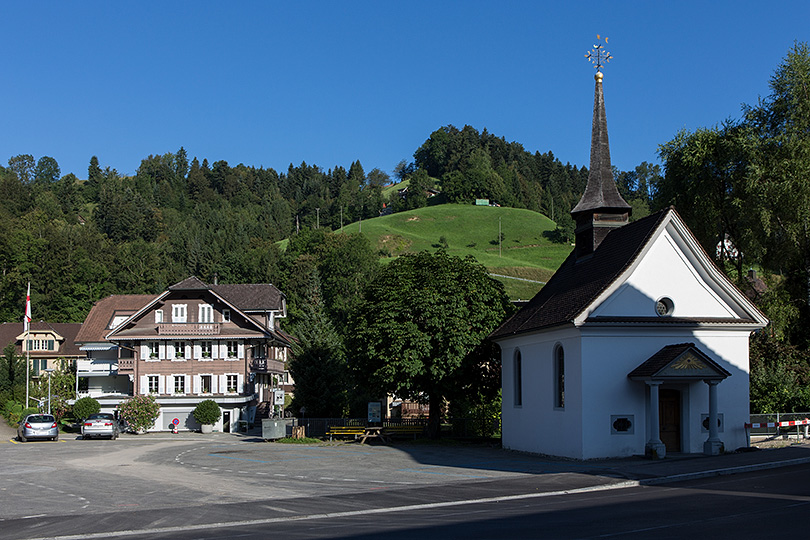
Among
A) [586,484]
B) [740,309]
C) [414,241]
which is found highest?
[414,241]

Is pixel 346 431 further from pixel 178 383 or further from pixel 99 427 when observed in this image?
pixel 178 383

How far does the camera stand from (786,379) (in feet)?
108

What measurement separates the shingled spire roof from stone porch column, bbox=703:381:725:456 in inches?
364

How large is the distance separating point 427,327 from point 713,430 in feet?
49.9

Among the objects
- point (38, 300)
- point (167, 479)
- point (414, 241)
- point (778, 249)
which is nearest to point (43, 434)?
point (167, 479)

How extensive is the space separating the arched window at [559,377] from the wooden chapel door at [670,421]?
352 centimetres

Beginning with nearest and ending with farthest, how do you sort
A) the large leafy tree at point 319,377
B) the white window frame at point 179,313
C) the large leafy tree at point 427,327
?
the large leafy tree at point 427,327, the large leafy tree at point 319,377, the white window frame at point 179,313

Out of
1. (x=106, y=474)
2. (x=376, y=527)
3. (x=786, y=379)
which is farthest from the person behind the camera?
(x=786, y=379)

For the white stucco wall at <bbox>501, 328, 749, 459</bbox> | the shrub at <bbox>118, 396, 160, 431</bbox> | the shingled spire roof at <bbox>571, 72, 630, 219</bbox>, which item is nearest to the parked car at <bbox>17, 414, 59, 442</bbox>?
the shrub at <bbox>118, 396, 160, 431</bbox>

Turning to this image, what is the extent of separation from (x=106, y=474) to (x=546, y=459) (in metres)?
15.4

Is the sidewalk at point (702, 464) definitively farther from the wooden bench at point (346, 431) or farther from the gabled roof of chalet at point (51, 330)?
the gabled roof of chalet at point (51, 330)

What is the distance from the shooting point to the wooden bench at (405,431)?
42.6m

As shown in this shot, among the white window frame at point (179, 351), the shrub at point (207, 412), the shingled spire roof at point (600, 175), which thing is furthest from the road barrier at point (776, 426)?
the white window frame at point (179, 351)

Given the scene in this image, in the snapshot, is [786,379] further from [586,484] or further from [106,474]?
[106,474]
